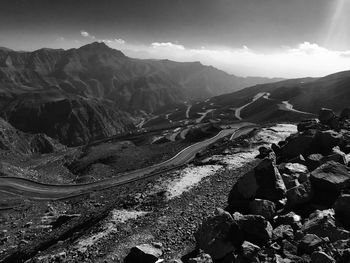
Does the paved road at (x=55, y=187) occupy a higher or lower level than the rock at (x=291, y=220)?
lower

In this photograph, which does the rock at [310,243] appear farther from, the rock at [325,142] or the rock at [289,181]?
the rock at [325,142]

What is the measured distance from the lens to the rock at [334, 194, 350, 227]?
16.5m

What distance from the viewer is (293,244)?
14.8m

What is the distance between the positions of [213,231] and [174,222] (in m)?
7.50

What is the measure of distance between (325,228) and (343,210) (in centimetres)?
224

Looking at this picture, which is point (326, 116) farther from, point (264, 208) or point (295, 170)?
point (264, 208)

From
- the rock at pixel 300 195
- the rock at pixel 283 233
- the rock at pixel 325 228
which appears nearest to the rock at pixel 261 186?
the rock at pixel 300 195

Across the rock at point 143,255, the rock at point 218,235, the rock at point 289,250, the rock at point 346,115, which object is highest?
the rock at point 346,115

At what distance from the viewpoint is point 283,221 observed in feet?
58.8

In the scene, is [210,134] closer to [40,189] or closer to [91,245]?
[40,189]

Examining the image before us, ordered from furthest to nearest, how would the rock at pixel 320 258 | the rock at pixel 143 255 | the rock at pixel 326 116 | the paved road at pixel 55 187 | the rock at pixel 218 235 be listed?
the paved road at pixel 55 187
the rock at pixel 326 116
the rock at pixel 143 255
the rock at pixel 218 235
the rock at pixel 320 258

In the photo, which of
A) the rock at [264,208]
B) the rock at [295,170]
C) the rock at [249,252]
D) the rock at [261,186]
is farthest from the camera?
the rock at [295,170]

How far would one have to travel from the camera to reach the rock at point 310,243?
548 inches

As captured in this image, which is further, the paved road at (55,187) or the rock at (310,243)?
the paved road at (55,187)
